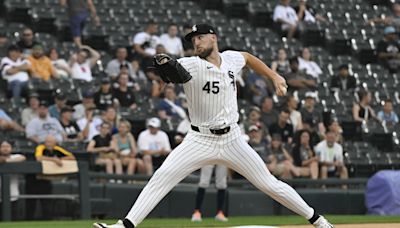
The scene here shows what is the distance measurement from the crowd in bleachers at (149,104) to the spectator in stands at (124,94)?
2 cm

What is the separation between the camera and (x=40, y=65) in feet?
62.9

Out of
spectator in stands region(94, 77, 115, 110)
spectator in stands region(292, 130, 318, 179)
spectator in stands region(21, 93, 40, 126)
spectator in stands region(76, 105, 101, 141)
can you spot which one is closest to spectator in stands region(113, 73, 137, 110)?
spectator in stands region(94, 77, 115, 110)

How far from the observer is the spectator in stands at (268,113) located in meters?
20.0

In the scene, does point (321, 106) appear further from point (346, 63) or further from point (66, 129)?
point (66, 129)

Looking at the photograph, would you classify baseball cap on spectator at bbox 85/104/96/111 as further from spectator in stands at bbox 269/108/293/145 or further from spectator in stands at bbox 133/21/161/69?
spectator in stands at bbox 269/108/293/145

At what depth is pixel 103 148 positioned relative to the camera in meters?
17.5

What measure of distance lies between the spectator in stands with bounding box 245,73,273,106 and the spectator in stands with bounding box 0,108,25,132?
5016 mm

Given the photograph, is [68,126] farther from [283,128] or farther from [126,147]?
[283,128]

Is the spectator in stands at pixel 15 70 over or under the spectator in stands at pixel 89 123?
over

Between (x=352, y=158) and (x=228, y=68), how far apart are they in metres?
9.90

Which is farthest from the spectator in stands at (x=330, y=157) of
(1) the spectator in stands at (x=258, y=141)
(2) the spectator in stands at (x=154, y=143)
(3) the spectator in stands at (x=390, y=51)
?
(3) the spectator in stands at (x=390, y=51)

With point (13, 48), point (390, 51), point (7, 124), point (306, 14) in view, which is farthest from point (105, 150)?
point (390, 51)

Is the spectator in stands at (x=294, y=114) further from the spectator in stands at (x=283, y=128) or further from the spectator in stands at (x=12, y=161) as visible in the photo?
the spectator in stands at (x=12, y=161)

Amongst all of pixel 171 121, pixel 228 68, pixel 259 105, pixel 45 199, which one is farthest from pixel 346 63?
pixel 228 68
